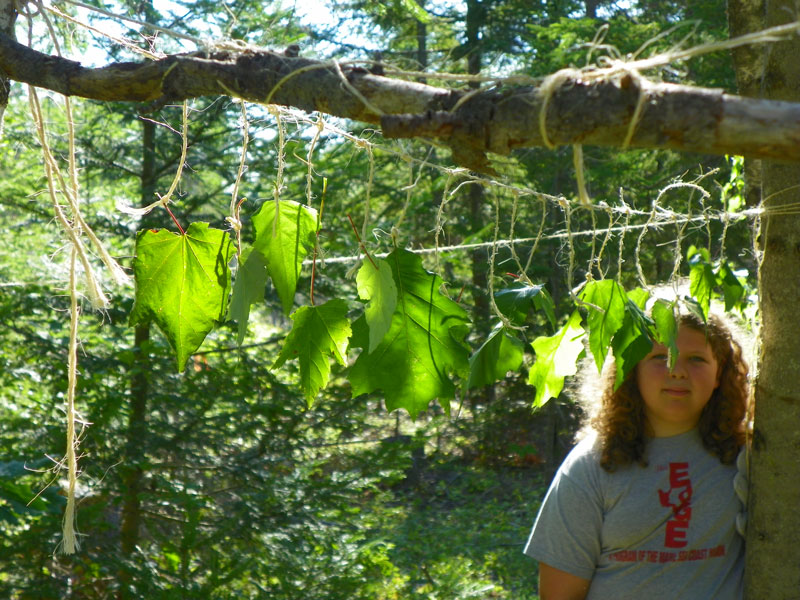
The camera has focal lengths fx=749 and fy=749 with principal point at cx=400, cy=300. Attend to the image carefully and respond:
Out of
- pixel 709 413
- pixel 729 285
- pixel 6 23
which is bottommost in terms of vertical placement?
pixel 709 413

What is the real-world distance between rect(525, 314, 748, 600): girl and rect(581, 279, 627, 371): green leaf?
474 millimetres

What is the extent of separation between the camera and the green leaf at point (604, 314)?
1037 millimetres

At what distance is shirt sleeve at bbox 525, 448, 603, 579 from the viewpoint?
153 centimetres

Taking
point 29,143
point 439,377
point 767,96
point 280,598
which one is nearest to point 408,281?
point 439,377

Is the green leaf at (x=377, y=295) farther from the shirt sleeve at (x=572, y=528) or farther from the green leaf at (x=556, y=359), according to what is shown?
the shirt sleeve at (x=572, y=528)

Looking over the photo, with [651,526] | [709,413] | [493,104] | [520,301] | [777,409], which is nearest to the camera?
[493,104]

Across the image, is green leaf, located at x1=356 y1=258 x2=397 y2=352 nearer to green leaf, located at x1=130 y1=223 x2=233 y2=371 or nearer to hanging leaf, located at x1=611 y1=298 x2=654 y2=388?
green leaf, located at x1=130 y1=223 x2=233 y2=371

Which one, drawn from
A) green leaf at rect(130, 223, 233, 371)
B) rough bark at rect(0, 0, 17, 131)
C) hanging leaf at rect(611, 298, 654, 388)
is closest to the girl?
hanging leaf at rect(611, 298, 654, 388)

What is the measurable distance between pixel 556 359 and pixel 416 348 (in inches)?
14.6

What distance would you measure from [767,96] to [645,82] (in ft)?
2.14

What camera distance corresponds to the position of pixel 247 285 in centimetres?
82

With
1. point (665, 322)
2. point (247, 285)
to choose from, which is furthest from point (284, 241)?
point (665, 322)

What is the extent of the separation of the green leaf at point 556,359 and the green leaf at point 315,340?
1.28 feet

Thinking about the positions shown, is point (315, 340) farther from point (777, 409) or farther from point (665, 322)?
point (777, 409)
